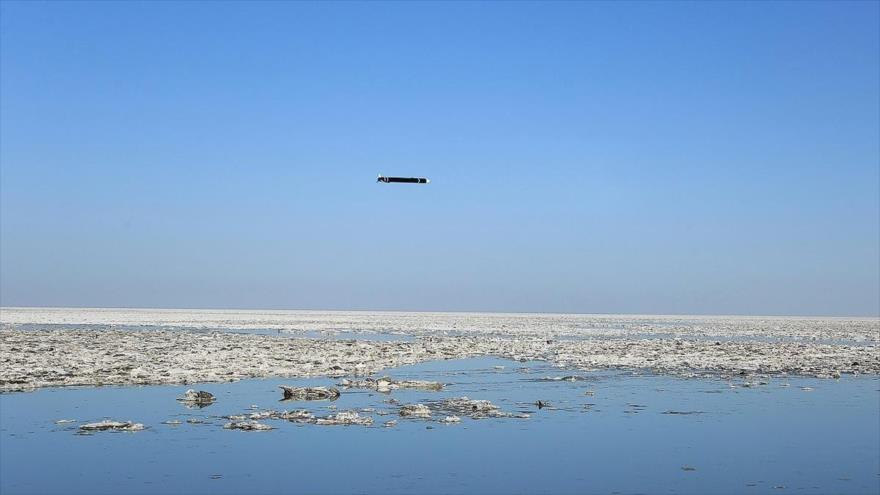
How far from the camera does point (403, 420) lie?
1413cm

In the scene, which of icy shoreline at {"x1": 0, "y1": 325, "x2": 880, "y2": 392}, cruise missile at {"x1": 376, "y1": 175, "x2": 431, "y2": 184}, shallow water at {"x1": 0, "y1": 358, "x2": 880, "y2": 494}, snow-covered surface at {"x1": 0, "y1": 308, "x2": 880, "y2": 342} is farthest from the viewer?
snow-covered surface at {"x1": 0, "y1": 308, "x2": 880, "y2": 342}

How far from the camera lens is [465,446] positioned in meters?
12.0

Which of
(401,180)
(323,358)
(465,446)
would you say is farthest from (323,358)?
(401,180)

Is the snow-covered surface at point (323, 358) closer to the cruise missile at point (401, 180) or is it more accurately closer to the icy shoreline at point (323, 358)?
the icy shoreline at point (323, 358)

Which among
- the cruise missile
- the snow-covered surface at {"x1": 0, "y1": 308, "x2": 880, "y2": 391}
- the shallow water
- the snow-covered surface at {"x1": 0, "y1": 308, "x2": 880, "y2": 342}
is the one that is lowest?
the shallow water

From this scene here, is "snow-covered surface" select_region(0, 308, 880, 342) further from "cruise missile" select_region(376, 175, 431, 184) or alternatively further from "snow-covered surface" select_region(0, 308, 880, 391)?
"snow-covered surface" select_region(0, 308, 880, 391)

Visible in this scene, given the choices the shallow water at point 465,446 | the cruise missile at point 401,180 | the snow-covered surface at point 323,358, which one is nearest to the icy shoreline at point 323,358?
the snow-covered surface at point 323,358

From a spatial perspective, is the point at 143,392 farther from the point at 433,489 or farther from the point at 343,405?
the point at 433,489

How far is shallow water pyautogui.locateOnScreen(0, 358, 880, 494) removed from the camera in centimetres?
977

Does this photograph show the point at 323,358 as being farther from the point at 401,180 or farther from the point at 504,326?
the point at 504,326

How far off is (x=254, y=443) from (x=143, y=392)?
6.67 meters

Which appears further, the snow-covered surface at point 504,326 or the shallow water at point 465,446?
the snow-covered surface at point 504,326

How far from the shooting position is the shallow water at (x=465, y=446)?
9.77 meters

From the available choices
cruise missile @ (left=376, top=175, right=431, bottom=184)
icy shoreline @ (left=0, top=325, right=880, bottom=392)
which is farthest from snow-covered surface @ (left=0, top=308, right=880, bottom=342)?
icy shoreline @ (left=0, top=325, right=880, bottom=392)
